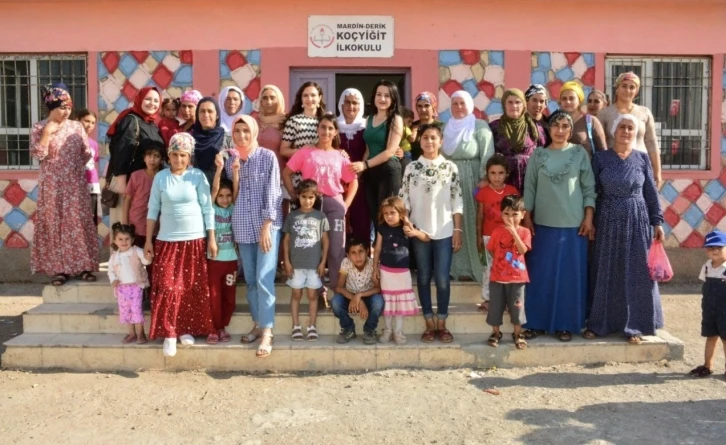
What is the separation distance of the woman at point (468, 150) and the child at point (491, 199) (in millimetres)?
166

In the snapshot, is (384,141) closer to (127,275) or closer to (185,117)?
(185,117)

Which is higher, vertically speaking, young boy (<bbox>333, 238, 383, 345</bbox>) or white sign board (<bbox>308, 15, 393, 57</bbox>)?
white sign board (<bbox>308, 15, 393, 57</bbox>)

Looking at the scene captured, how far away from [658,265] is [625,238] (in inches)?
12.5

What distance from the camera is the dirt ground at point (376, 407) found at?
3791 mm

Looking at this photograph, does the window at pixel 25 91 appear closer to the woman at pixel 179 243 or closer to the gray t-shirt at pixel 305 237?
the woman at pixel 179 243

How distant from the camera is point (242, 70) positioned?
757 cm

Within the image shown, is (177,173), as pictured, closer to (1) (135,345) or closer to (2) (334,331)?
(1) (135,345)

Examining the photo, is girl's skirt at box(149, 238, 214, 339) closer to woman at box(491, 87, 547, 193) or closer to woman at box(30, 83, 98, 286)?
woman at box(30, 83, 98, 286)

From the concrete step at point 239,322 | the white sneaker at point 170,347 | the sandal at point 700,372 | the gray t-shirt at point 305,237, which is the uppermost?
the gray t-shirt at point 305,237

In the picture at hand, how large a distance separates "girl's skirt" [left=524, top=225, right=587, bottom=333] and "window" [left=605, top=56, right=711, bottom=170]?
3651 mm

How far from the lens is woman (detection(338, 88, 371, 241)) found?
17.5 feet

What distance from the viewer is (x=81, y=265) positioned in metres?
5.70

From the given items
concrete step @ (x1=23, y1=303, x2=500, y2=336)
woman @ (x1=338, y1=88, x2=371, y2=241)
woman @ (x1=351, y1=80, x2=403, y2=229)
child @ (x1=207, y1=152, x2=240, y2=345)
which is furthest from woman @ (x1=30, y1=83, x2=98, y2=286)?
woman @ (x1=351, y1=80, x2=403, y2=229)

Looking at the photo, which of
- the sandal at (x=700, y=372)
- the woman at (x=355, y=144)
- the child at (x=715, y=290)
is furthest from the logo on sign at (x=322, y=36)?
the sandal at (x=700, y=372)
